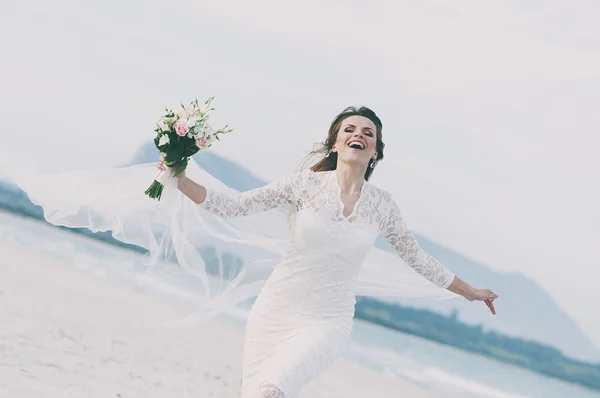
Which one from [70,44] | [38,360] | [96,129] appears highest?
[70,44]

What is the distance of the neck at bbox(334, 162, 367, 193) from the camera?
406 centimetres

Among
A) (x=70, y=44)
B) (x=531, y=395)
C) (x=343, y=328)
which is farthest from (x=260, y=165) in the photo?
(x=343, y=328)

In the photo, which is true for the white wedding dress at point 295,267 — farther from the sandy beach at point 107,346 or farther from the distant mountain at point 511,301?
the distant mountain at point 511,301

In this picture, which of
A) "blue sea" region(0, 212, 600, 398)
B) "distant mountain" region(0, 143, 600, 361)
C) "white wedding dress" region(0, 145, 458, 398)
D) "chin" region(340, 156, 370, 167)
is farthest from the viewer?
"distant mountain" region(0, 143, 600, 361)

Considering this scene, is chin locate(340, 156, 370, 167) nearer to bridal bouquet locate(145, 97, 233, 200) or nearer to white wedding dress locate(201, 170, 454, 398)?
white wedding dress locate(201, 170, 454, 398)

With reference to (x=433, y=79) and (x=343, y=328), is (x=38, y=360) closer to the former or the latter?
(x=343, y=328)

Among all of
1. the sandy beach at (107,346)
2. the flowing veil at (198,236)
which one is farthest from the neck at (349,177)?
the sandy beach at (107,346)

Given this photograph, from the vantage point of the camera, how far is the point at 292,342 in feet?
12.5

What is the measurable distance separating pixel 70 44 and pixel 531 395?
1595cm

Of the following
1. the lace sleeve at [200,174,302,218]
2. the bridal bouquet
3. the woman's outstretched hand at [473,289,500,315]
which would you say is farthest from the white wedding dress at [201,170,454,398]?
the woman's outstretched hand at [473,289,500,315]

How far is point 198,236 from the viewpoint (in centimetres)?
582

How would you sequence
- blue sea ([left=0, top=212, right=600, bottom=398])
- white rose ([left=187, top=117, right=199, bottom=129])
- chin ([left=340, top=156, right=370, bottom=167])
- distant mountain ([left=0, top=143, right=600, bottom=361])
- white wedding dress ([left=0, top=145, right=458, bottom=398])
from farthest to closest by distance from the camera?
distant mountain ([left=0, top=143, right=600, bottom=361]) → blue sea ([left=0, top=212, right=600, bottom=398]) → chin ([left=340, top=156, right=370, bottom=167]) → white rose ([left=187, top=117, right=199, bottom=129]) → white wedding dress ([left=0, top=145, right=458, bottom=398])

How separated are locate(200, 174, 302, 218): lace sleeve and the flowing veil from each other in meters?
1.26

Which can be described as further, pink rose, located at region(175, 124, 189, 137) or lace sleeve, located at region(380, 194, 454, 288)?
lace sleeve, located at region(380, 194, 454, 288)
